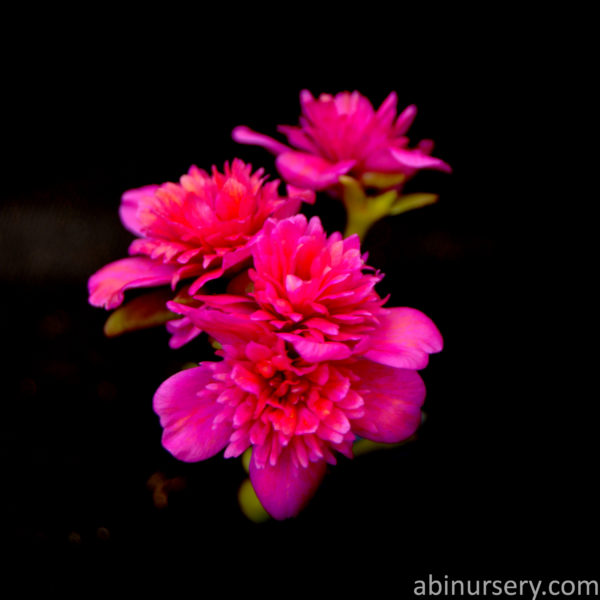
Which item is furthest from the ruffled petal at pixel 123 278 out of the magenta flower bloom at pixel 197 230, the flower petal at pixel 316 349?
Answer: the flower petal at pixel 316 349

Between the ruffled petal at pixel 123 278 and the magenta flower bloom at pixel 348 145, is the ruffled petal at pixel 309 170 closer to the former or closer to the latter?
the magenta flower bloom at pixel 348 145

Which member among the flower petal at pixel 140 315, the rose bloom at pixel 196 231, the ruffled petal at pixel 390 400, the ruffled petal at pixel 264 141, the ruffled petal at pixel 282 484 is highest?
the ruffled petal at pixel 264 141

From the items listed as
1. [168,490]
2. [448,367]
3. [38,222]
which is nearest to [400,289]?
[448,367]

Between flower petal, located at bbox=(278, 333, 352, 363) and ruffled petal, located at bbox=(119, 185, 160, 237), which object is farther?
ruffled petal, located at bbox=(119, 185, 160, 237)

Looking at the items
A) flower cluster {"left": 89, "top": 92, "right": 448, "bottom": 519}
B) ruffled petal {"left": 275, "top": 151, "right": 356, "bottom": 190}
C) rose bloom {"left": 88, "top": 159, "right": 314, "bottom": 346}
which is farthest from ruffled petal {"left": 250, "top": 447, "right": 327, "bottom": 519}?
A: ruffled petal {"left": 275, "top": 151, "right": 356, "bottom": 190}

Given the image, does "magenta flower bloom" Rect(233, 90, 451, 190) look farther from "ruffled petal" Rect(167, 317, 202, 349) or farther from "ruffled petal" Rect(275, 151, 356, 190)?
"ruffled petal" Rect(167, 317, 202, 349)

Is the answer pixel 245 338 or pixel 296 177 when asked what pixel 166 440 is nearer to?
pixel 245 338
